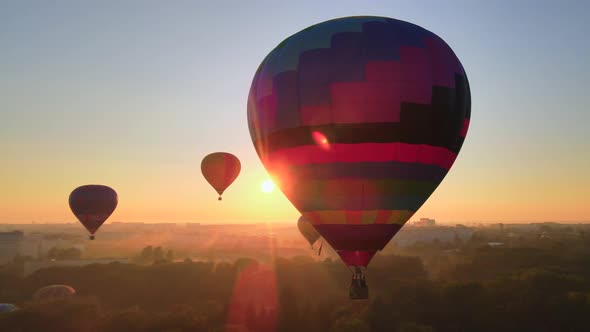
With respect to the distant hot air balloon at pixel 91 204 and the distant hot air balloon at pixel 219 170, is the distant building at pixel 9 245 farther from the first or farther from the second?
the distant hot air balloon at pixel 219 170

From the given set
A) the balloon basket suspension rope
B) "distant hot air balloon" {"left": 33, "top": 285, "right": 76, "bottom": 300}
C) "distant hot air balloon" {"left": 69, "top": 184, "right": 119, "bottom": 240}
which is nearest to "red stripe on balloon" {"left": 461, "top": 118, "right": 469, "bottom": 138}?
the balloon basket suspension rope

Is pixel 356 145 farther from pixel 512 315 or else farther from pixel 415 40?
pixel 512 315

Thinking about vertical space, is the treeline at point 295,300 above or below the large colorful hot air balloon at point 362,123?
below

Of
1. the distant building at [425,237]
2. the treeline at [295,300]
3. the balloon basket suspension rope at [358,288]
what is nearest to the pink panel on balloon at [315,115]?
the balloon basket suspension rope at [358,288]

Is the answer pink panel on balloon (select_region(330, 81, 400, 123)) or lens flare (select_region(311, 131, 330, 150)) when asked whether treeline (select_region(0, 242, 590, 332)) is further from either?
pink panel on balloon (select_region(330, 81, 400, 123))

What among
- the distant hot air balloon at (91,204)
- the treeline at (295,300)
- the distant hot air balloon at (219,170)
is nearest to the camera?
the distant hot air balloon at (219,170)

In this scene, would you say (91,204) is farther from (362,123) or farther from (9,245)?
(9,245)

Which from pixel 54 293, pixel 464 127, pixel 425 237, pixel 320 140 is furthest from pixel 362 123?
pixel 425 237
